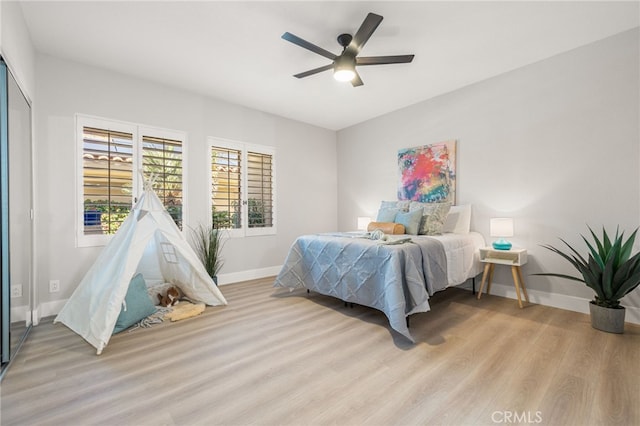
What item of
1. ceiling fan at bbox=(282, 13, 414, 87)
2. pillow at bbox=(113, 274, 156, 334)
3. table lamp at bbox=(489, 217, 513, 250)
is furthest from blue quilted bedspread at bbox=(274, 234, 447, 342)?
ceiling fan at bbox=(282, 13, 414, 87)

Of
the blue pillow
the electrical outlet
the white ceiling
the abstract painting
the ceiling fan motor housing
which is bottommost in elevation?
the electrical outlet

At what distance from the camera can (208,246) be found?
386 cm

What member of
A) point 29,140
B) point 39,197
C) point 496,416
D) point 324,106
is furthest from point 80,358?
point 324,106

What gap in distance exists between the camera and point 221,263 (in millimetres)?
4070

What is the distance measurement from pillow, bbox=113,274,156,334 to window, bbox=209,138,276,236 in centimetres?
145

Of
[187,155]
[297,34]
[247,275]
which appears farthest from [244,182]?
[297,34]

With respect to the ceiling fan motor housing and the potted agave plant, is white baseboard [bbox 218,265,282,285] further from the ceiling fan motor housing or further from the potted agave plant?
the potted agave plant

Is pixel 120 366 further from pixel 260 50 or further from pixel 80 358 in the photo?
pixel 260 50

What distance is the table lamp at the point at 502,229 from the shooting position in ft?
10.4

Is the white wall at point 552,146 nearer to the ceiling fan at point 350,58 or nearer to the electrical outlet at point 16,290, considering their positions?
the ceiling fan at point 350,58

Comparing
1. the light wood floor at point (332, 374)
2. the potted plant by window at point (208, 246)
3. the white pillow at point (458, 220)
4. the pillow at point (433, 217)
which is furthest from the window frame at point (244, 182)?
the white pillow at point (458, 220)

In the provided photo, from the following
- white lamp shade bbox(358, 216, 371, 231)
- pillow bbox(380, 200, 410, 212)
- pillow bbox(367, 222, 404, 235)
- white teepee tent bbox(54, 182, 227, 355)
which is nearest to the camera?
white teepee tent bbox(54, 182, 227, 355)

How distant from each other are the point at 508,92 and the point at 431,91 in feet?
2.95

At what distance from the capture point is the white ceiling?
230 cm
